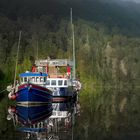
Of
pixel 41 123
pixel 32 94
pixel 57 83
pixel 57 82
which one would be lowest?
pixel 41 123

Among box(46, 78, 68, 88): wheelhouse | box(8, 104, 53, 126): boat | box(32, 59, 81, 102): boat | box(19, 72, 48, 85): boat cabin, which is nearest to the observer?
box(8, 104, 53, 126): boat

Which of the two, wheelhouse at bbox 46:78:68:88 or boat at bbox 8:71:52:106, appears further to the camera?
wheelhouse at bbox 46:78:68:88

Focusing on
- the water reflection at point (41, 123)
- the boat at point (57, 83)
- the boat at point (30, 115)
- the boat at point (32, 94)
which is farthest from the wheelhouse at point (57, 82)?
the water reflection at point (41, 123)

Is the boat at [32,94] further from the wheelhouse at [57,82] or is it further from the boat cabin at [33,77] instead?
the wheelhouse at [57,82]

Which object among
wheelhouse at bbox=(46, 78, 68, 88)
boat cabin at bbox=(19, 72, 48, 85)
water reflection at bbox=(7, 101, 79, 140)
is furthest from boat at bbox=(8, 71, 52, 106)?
wheelhouse at bbox=(46, 78, 68, 88)

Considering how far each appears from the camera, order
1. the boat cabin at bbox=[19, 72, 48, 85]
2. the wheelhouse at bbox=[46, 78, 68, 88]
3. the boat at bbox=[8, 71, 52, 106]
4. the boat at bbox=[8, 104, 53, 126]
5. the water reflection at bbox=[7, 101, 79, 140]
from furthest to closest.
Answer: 1. the wheelhouse at bbox=[46, 78, 68, 88]
2. the boat cabin at bbox=[19, 72, 48, 85]
3. the boat at bbox=[8, 71, 52, 106]
4. the boat at bbox=[8, 104, 53, 126]
5. the water reflection at bbox=[7, 101, 79, 140]

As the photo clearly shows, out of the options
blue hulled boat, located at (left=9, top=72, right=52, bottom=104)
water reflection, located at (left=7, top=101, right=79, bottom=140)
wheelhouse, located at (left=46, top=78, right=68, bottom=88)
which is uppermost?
wheelhouse, located at (left=46, top=78, right=68, bottom=88)

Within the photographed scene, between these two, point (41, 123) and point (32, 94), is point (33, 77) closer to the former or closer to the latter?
point (32, 94)

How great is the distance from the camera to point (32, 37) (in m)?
177

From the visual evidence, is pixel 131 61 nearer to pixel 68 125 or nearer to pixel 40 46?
pixel 40 46

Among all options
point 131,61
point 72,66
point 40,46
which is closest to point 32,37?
point 40,46

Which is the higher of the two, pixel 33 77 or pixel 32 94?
pixel 33 77

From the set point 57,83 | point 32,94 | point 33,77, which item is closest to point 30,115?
point 32,94

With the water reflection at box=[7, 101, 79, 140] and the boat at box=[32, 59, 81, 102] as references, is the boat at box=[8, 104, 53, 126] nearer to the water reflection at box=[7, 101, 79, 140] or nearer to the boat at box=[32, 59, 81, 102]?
the water reflection at box=[7, 101, 79, 140]
